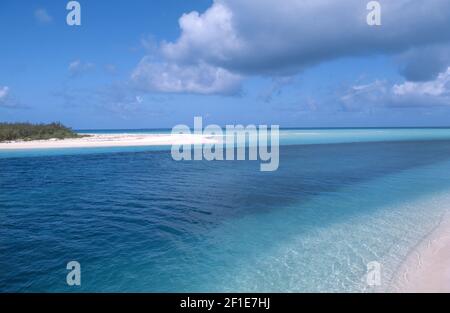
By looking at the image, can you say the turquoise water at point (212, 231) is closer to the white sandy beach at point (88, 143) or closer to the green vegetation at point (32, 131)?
the white sandy beach at point (88, 143)

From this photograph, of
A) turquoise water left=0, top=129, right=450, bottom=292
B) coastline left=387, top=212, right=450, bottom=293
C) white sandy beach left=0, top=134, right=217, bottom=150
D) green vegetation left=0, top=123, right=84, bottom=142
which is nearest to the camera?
coastline left=387, top=212, right=450, bottom=293

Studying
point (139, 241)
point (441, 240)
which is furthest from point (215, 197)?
point (441, 240)

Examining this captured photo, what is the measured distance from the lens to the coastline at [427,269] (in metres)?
6.06

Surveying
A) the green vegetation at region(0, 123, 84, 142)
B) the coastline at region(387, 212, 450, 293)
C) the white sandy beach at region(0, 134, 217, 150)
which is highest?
the green vegetation at region(0, 123, 84, 142)

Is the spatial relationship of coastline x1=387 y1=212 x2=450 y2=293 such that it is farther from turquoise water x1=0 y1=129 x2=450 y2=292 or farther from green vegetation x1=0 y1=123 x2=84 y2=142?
green vegetation x1=0 y1=123 x2=84 y2=142

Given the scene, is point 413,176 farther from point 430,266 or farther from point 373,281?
point 373,281

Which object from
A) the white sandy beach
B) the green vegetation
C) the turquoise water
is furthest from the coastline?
the green vegetation

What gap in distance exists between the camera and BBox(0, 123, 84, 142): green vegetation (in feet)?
171

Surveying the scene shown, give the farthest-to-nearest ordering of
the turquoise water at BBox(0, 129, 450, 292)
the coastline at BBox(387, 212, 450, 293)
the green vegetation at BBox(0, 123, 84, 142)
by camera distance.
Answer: the green vegetation at BBox(0, 123, 84, 142) < the turquoise water at BBox(0, 129, 450, 292) < the coastline at BBox(387, 212, 450, 293)

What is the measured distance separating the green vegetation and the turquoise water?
4260cm

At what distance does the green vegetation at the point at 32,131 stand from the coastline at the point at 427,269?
6106 cm

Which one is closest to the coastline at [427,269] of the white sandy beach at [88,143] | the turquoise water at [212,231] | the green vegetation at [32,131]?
the turquoise water at [212,231]

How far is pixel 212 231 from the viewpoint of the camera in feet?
31.3

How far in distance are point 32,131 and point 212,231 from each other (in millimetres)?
60869
